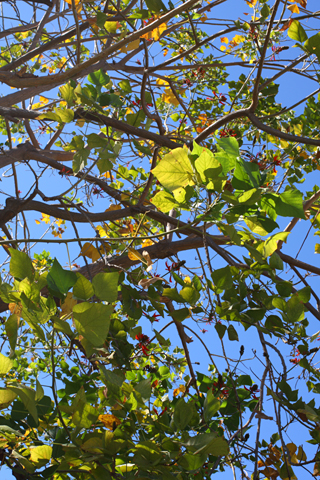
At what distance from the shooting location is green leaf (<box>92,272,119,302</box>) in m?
0.60

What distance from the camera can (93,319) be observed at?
532 millimetres

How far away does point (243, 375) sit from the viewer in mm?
1099

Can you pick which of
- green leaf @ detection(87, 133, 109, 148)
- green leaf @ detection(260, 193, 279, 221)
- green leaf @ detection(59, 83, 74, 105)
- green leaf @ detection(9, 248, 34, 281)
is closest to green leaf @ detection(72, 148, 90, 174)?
green leaf @ detection(87, 133, 109, 148)

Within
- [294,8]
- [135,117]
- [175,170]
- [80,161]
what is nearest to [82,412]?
[175,170]

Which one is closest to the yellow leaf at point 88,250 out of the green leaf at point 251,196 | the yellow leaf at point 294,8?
the green leaf at point 251,196

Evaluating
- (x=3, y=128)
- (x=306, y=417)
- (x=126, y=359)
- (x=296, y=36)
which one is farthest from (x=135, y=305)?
(x=3, y=128)

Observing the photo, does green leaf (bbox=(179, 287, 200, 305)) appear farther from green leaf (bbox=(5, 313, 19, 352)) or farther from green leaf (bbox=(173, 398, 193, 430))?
green leaf (bbox=(5, 313, 19, 352))

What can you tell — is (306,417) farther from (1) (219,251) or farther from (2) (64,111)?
(2) (64,111)

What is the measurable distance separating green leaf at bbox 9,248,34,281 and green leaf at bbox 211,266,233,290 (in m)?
0.40

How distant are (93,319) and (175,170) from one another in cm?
31

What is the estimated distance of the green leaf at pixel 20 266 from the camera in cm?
64

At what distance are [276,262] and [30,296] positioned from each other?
59 centimetres

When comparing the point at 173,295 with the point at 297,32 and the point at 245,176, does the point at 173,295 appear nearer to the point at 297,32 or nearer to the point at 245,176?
the point at 245,176

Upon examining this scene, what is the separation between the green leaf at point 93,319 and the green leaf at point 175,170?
264 mm
